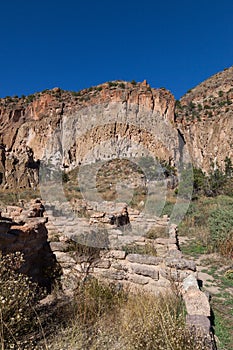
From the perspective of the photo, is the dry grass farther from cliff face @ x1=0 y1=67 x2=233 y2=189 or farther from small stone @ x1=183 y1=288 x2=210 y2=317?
cliff face @ x1=0 y1=67 x2=233 y2=189

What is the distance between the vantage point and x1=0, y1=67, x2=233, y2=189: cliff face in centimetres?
3534

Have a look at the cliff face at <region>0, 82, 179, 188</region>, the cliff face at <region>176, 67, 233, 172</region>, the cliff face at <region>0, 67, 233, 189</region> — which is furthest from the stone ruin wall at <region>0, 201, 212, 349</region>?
the cliff face at <region>176, 67, 233, 172</region>

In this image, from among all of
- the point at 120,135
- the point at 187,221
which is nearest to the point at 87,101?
the point at 120,135

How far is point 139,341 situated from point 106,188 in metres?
21.5

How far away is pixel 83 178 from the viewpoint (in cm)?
2916

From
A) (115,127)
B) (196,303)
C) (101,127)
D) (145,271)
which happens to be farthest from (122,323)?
(101,127)

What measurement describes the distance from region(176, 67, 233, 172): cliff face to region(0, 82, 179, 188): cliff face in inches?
202

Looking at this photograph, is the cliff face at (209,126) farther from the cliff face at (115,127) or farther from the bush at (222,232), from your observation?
the bush at (222,232)

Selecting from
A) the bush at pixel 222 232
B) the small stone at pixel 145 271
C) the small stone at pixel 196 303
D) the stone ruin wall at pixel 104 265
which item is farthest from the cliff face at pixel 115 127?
the small stone at pixel 196 303

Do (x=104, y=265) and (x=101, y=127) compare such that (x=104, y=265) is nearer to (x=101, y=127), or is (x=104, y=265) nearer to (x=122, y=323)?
(x=122, y=323)

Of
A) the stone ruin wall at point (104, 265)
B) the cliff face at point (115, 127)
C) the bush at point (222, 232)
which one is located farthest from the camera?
the cliff face at point (115, 127)

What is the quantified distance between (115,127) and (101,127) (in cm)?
199

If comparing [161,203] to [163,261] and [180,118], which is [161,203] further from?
[180,118]

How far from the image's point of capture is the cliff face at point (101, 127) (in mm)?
35094
